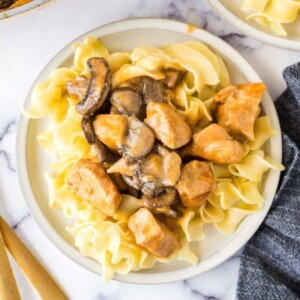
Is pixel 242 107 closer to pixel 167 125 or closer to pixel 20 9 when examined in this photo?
pixel 167 125

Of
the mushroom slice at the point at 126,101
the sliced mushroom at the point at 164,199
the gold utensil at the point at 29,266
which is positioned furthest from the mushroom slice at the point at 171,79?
the gold utensil at the point at 29,266

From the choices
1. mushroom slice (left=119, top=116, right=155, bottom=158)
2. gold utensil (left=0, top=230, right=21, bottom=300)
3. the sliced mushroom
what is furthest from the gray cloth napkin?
gold utensil (left=0, top=230, right=21, bottom=300)

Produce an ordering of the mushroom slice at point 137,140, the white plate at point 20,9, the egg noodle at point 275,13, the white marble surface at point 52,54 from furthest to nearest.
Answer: the white marble surface at point 52,54 → the egg noodle at point 275,13 → the mushroom slice at point 137,140 → the white plate at point 20,9

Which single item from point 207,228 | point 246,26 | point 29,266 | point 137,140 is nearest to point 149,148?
point 137,140

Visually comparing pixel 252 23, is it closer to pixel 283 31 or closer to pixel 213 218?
pixel 283 31

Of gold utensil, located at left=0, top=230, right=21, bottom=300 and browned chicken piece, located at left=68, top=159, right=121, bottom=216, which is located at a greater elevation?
browned chicken piece, located at left=68, top=159, right=121, bottom=216

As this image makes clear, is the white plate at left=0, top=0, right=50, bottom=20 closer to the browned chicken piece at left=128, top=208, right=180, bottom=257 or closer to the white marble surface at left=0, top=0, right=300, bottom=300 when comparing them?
the white marble surface at left=0, top=0, right=300, bottom=300

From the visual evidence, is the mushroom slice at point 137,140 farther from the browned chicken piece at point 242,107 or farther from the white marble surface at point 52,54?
the white marble surface at point 52,54
